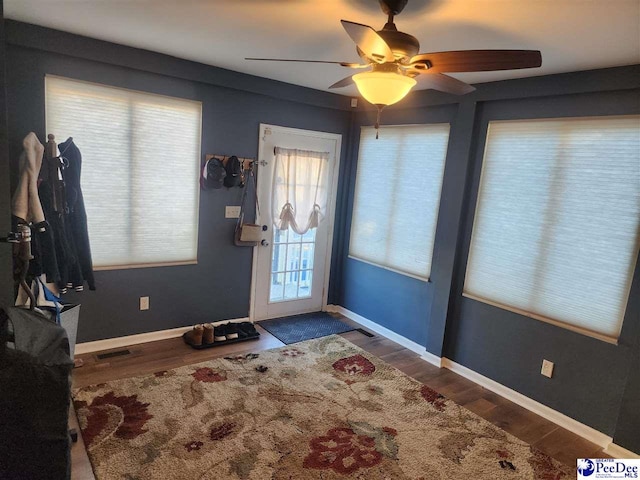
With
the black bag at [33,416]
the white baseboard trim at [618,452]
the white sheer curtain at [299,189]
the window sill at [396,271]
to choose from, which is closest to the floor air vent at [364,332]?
the window sill at [396,271]

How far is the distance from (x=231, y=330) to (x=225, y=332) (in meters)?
0.07

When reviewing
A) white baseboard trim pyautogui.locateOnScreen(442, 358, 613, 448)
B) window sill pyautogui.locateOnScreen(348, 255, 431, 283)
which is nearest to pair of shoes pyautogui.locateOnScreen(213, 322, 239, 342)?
window sill pyautogui.locateOnScreen(348, 255, 431, 283)

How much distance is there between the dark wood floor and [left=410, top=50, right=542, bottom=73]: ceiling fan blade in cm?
237

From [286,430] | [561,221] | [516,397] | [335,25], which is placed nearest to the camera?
[335,25]

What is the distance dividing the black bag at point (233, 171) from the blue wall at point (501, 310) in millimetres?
1565

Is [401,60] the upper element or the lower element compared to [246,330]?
upper

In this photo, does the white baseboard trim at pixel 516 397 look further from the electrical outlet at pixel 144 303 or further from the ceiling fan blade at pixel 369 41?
the ceiling fan blade at pixel 369 41

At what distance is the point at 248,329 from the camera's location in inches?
155

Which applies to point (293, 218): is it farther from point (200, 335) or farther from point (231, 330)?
point (200, 335)

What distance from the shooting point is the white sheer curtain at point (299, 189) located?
164 inches

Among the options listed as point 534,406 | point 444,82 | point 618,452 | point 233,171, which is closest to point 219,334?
point 233,171

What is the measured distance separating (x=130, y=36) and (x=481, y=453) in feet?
11.9

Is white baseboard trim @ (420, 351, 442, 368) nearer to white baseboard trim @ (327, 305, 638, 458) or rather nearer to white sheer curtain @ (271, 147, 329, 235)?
white baseboard trim @ (327, 305, 638, 458)

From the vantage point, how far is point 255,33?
99.5 inches
